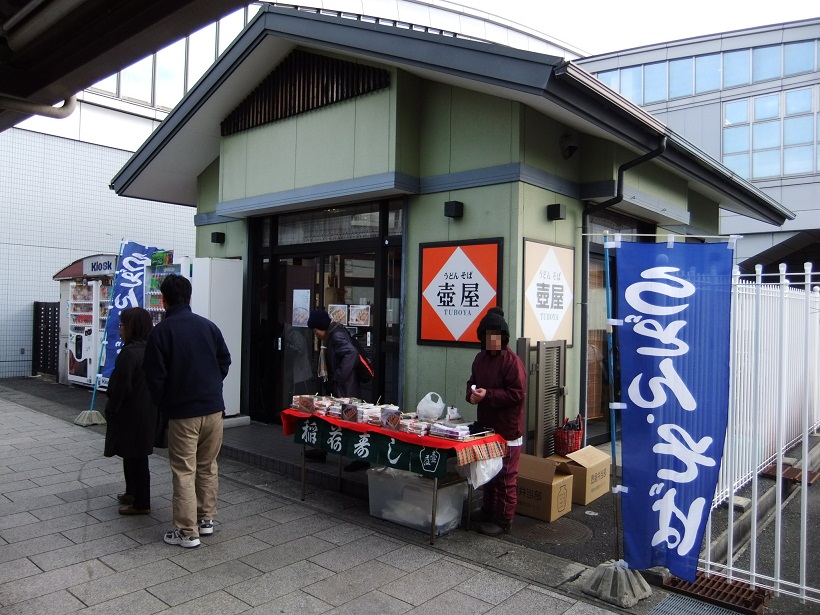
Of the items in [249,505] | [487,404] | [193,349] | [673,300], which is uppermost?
[673,300]

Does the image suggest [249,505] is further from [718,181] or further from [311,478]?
[718,181]

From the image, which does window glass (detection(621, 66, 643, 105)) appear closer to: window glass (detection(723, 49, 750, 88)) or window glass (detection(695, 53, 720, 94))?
window glass (detection(695, 53, 720, 94))

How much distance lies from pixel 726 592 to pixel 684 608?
0.39m

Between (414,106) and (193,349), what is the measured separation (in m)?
3.83

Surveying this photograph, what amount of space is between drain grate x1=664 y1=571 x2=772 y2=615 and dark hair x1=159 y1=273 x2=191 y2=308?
13.9 ft

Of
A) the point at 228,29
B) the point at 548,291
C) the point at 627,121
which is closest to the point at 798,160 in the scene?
the point at 228,29

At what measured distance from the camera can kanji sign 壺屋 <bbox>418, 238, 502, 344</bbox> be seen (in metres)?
6.22

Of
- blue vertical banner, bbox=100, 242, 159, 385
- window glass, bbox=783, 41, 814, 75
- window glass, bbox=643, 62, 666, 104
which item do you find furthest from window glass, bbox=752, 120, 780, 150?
blue vertical banner, bbox=100, 242, 159, 385

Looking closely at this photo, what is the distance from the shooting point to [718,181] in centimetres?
916

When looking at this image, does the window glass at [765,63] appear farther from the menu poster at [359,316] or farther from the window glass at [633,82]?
the menu poster at [359,316]

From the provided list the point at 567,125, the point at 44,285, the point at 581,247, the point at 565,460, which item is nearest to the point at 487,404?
the point at 565,460

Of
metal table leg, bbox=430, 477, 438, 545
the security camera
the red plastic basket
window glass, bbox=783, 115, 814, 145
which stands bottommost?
metal table leg, bbox=430, 477, 438, 545

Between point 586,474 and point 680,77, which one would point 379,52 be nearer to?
point 586,474

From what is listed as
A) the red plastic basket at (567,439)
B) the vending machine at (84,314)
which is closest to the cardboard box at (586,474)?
the red plastic basket at (567,439)
